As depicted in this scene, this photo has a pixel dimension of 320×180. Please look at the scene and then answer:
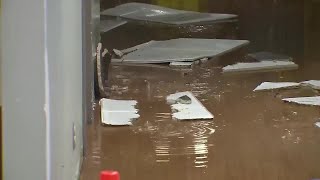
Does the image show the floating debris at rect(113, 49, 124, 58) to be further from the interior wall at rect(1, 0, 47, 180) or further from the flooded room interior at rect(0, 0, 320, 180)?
the interior wall at rect(1, 0, 47, 180)

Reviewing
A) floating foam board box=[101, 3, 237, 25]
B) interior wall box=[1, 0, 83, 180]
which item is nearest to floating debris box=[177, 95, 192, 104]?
interior wall box=[1, 0, 83, 180]

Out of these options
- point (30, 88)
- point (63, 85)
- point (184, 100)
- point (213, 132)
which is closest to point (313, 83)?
point (184, 100)

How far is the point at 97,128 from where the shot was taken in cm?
254

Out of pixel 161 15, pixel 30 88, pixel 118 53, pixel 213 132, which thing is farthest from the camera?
pixel 161 15

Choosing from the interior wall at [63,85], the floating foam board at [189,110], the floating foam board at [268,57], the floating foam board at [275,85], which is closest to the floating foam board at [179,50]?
the floating foam board at [268,57]

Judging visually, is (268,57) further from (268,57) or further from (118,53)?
(118,53)

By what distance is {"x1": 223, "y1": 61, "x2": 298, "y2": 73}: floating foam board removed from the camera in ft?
12.0

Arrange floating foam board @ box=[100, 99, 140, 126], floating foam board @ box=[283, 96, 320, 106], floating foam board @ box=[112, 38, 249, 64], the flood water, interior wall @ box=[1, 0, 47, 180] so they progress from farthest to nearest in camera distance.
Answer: floating foam board @ box=[112, 38, 249, 64] < floating foam board @ box=[283, 96, 320, 106] < floating foam board @ box=[100, 99, 140, 126] < the flood water < interior wall @ box=[1, 0, 47, 180]

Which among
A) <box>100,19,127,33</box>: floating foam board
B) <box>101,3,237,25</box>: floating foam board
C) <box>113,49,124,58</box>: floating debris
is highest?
<box>101,3,237,25</box>: floating foam board

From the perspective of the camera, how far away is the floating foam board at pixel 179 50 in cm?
382

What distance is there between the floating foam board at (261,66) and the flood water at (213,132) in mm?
64

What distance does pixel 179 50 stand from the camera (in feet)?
13.4

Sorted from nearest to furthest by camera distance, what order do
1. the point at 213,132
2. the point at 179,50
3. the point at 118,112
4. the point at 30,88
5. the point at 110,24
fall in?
the point at 30,88, the point at 213,132, the point at 118,112, the point at 179,50, the point at 110,24

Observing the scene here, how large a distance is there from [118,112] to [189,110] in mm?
298
